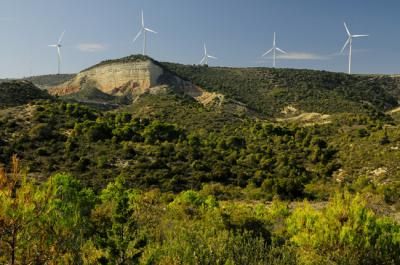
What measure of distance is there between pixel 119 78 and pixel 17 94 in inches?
2307

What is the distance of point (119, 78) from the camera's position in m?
149

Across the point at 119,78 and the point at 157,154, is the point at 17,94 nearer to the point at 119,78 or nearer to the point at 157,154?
the point at 157,154

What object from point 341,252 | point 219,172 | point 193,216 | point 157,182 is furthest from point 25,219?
point 219,172

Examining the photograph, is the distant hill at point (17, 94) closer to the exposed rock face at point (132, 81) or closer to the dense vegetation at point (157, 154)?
the dense vegetation at point (157, 154)

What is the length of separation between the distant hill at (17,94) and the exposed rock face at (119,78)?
4150 cm

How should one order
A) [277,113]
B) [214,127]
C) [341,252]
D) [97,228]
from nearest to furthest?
[341,252]
[97,228]
[214,127]
[277,113]

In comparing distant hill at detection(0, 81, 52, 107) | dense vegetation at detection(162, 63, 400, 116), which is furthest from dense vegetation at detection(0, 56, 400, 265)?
dense vegetation at detection(162, 63, 400, 116)

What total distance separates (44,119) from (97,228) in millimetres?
45301

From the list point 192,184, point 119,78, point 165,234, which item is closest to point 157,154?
point 192,184

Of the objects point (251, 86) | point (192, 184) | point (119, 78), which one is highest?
point (119, 78)

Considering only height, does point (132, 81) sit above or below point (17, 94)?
above

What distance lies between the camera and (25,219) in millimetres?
10617

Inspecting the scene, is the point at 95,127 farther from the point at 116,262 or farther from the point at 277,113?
the point at 277,113

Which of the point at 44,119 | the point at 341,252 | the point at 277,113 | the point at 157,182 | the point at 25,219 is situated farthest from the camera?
the point at 277,113
